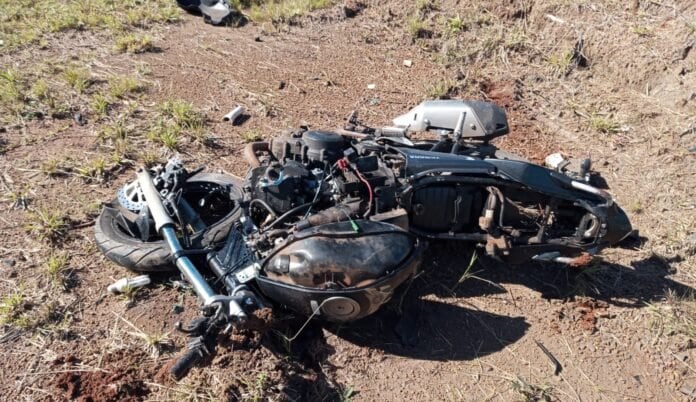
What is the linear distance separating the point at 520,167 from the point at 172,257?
226 cm

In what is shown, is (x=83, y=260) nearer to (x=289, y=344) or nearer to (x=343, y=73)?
(x=289, y=344)

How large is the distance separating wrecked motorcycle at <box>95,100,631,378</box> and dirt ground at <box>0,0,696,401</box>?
0.37 m

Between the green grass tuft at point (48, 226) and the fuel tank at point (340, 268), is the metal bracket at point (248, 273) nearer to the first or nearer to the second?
the fuel tank at point (340, 268)

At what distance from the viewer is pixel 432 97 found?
5.88m

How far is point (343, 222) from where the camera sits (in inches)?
121

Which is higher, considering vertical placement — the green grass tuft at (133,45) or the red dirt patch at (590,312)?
the green grass tuft at (133,45)

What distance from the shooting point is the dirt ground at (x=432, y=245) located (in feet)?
10.4

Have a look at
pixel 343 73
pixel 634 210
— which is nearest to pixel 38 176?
pixel 343 73

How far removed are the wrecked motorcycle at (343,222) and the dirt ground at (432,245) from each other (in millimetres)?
365

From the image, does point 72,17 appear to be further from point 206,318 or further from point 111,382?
point 206,318

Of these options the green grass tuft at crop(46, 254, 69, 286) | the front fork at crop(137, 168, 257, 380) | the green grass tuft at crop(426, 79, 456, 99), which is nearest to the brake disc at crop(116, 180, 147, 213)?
the green grass tuft at crop(46, 254, 69, 286)

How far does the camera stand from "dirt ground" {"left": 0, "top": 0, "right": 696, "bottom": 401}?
10.4 feet

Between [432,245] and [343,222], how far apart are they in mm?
1141

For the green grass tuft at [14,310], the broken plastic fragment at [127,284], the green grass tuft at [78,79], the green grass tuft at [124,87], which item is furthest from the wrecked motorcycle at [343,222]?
the green grass tuft at [78,79]
